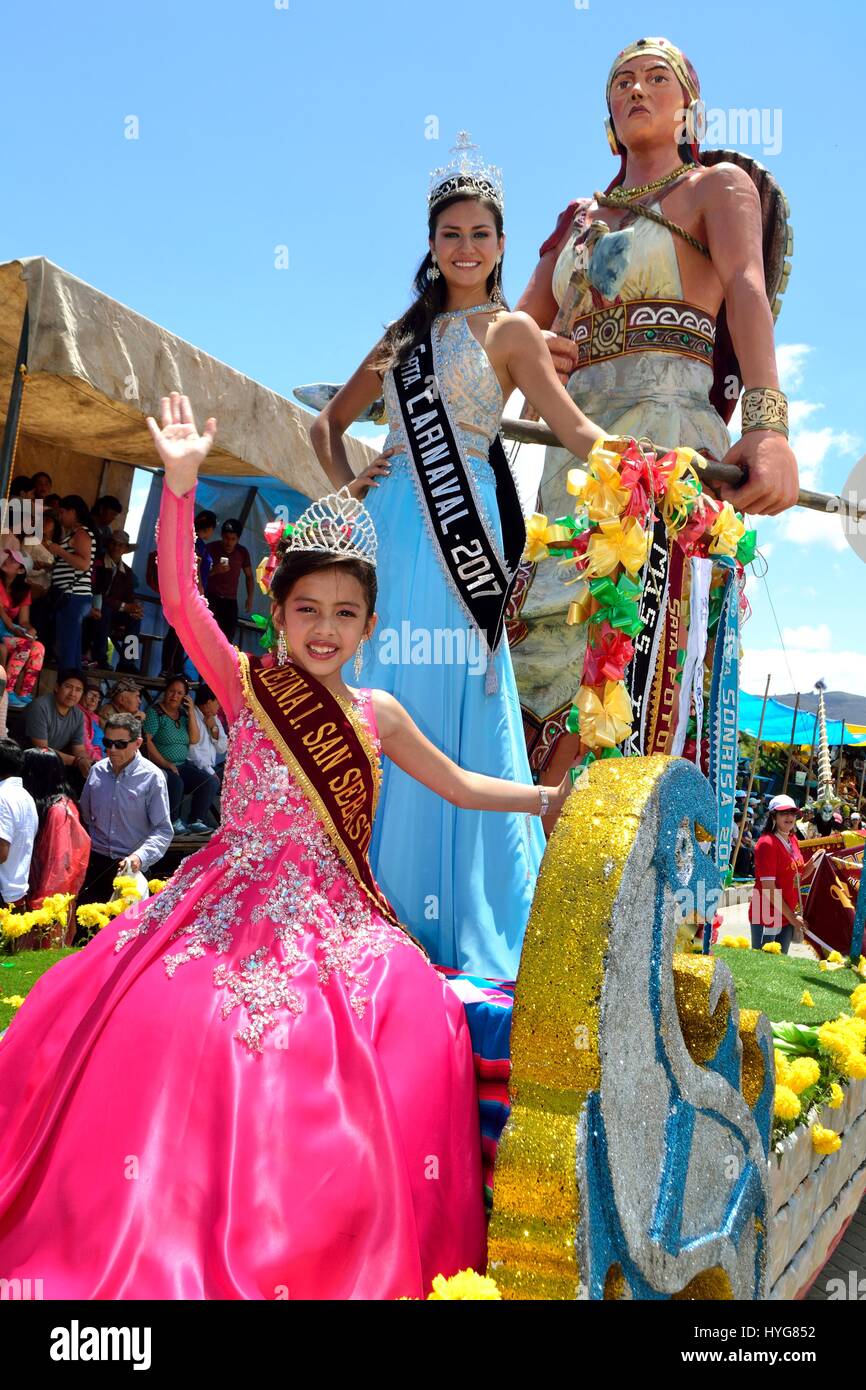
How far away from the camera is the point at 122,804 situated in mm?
6102

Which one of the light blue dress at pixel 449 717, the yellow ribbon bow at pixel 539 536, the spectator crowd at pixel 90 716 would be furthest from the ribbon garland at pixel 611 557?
the spectator crowd at pixel 90 716

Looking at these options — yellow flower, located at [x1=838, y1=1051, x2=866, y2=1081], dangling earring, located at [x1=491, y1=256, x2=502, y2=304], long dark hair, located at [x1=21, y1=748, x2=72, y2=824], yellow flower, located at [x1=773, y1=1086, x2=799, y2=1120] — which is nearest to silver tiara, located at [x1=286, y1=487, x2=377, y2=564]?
dangling earring, located at [x1=491, y1=256, x2=502, y2=304]

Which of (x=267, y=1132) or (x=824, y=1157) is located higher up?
(x=267, y=1132)

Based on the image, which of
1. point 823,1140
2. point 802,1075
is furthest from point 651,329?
point 823,1140

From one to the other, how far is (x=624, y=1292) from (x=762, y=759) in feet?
70.0

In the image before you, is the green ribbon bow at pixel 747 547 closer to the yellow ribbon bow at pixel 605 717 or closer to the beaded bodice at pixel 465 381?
the beaded bodice at pixel 465 381

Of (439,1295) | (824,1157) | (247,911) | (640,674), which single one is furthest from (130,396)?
(439,1295)

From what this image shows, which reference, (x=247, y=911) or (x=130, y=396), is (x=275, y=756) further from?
(x=130, y=396)

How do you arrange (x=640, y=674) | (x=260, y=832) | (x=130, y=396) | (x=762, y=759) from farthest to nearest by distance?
1. (x=762, y=759)
2. (x=130, y=396)
3. (x=640, y=674)
4. (x=260, y=832)

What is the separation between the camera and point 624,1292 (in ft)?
5.01

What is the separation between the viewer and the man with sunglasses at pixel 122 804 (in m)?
6.11

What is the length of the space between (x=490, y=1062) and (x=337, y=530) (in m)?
1.17

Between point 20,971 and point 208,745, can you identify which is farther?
point 208,745

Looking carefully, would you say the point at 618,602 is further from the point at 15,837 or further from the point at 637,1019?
the point at 15,837
